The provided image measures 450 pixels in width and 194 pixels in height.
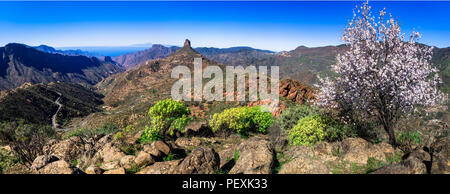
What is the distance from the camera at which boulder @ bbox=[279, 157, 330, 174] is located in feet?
25.4

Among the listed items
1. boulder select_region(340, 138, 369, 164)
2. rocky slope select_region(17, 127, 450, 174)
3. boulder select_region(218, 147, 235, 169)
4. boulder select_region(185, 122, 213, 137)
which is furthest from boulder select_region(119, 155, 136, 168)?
boulder select_region(185, 122, 213, 137)

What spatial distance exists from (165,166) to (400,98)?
428 inches

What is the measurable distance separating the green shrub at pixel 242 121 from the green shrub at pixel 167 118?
356cm

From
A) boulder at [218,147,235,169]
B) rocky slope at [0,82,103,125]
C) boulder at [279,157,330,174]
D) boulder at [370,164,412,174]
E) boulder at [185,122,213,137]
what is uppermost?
boulder at [370,164,412,174]

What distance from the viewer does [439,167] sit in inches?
280

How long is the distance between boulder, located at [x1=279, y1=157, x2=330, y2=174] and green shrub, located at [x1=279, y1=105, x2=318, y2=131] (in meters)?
9.32

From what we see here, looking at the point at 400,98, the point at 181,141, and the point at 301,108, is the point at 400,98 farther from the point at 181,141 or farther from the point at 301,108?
the point at 181,141

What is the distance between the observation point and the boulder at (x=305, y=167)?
773cm

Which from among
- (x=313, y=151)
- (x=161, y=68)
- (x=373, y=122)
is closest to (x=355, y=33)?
(x=373, y=122)

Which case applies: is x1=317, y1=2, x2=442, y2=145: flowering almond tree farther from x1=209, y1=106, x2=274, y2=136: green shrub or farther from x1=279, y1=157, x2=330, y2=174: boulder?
x1=209, y1=106, x2=274, y2=136: green shrub

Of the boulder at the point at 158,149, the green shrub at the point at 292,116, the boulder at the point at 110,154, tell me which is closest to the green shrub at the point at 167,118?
the boulder at the point at 110,154

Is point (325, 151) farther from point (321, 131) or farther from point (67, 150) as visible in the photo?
point (67, 150)

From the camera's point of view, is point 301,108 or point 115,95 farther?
point 115,95

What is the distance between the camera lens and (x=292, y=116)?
17.8m
